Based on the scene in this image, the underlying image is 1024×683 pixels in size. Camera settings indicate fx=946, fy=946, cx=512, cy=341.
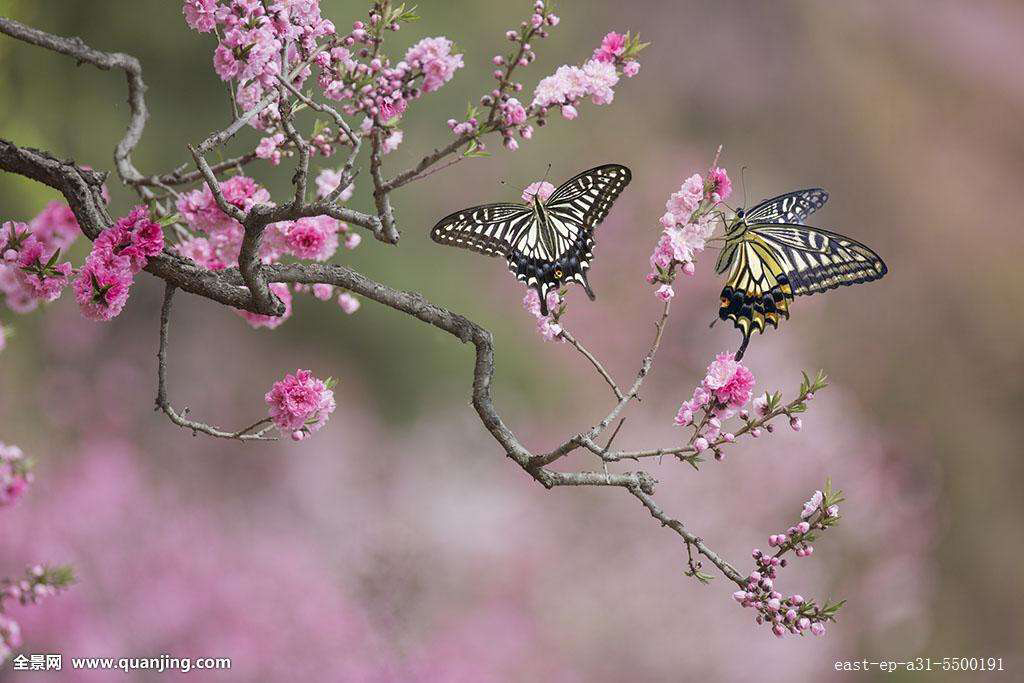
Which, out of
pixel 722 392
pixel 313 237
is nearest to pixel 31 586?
pixel 313 237

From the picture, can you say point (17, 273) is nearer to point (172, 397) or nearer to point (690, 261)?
point (690, 261)

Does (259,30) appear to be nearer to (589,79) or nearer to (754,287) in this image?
(589,79)

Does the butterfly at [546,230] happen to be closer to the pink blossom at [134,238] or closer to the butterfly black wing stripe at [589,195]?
the butterfly black wing stripe at [589,195]

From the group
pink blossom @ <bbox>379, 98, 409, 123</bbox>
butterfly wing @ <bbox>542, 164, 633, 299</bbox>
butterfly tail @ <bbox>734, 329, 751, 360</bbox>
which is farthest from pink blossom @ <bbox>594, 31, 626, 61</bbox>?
butterfly tail @ <bbox>734, 329, 751, 360</bbox>

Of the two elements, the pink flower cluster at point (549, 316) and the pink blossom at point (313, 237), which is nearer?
the pink flower cluster at point (549, 316)

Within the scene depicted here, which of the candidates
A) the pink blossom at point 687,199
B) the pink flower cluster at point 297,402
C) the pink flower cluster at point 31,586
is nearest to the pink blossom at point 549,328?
the pink blossom at point 687,199

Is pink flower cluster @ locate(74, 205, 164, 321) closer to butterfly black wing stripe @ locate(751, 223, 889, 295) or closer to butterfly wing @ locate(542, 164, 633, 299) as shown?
butterfly wing @ locate(542, 164, 633, 299)

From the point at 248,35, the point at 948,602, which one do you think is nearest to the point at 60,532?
the point at 248,35
